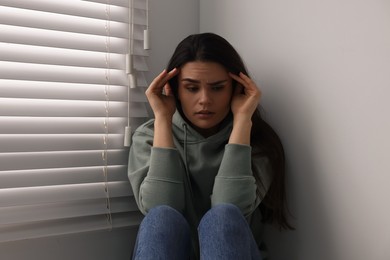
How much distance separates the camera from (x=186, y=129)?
1070 mm

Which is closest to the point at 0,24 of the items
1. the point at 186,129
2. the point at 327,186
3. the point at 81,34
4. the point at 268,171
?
the point at 81,34

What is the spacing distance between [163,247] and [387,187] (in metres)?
0.50

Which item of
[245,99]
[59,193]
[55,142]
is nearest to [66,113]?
[55,142]

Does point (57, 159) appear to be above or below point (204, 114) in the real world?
below

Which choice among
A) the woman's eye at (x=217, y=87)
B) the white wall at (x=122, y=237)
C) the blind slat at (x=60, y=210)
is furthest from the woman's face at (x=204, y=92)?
the blind slat at (x=60, y=210)

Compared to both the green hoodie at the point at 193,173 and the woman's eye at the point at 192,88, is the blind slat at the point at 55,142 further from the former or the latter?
the woman's eye at the point at 192,88

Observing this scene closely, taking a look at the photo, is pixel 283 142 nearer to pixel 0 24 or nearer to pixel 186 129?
pixel 186 129

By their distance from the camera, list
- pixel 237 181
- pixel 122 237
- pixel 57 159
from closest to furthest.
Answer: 1. pixel 237 181
2. pixel 57 159
3. pixel 122 237

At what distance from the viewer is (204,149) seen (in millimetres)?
1058

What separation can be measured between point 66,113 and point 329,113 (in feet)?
2.33

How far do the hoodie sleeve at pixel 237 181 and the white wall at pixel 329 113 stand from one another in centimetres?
16

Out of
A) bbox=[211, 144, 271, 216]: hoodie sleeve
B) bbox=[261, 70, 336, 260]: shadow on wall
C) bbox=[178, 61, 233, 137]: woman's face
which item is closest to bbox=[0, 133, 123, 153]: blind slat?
bbox=[178, 61, 233, 137]: woman's face

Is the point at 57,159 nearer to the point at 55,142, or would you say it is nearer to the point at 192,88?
the point at 55,142

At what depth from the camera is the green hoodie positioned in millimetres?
936
